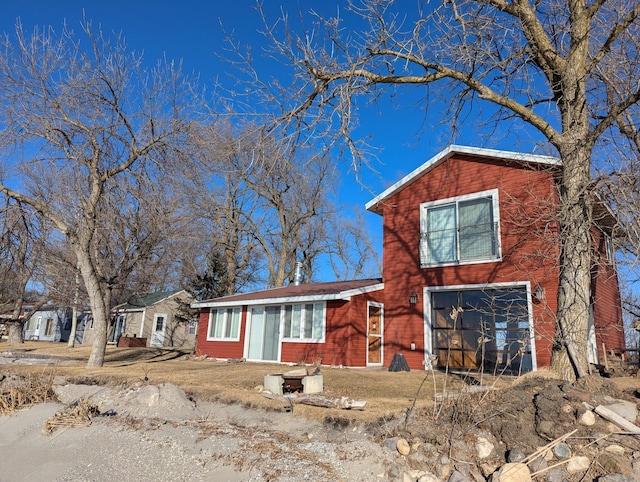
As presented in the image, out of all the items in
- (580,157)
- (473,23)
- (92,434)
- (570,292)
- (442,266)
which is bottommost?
(92,434)

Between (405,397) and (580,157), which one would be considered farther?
(405,397)

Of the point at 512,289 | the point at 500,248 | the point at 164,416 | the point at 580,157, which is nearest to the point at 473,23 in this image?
the point at 580,157

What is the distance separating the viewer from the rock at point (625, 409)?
458cm

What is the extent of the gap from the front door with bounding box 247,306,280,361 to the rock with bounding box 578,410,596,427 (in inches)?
423

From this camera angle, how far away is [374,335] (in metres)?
13.2

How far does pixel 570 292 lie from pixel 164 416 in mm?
6222

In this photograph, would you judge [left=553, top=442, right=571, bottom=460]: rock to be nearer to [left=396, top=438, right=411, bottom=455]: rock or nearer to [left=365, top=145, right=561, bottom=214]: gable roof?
[left=396, top=438, right=411, bottom=455]: rock

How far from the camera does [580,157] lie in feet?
20.7

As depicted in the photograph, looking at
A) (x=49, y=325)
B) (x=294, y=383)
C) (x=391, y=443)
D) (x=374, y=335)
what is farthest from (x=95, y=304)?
(x=49, y=325)

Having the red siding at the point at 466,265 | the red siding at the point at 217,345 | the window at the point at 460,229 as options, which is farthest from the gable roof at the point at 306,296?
the window at the point at 460,229

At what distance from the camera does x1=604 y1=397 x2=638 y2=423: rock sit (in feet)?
15.0

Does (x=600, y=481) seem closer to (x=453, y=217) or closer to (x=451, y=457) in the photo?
(x=451, y=457)

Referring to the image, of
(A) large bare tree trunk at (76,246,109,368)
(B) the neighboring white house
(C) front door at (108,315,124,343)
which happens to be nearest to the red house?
(A) large bare tree trunk at (76,246,109,368)

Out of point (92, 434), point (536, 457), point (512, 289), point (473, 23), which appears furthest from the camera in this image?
point (512, 289)
